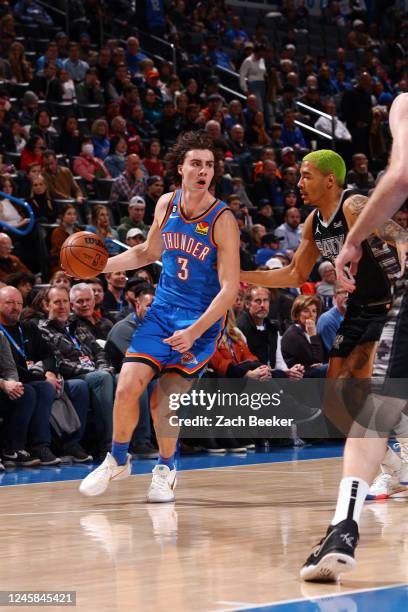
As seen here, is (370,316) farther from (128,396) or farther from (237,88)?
(237,88)

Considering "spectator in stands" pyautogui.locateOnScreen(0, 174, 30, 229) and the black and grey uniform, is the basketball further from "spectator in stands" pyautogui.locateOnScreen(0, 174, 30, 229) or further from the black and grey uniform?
"spectator in stands" pyautogui.locateOnScreen(0, 174, 30, 229)

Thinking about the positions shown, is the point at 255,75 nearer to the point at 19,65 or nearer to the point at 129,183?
the point at 19,65

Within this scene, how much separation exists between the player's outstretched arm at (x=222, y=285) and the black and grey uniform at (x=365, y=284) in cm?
55

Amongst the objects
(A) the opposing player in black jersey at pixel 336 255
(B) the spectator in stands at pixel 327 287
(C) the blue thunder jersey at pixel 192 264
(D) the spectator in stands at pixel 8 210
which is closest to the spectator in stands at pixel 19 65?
(D) the spectator in stands at pixel 8 210

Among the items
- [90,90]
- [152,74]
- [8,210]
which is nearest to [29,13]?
[152,74]

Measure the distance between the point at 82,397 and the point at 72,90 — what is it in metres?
7.58

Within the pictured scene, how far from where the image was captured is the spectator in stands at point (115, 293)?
10914 mm

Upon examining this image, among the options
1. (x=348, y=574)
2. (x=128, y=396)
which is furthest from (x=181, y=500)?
(x=348, y=574)

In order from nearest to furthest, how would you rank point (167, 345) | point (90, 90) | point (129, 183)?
point (167, 345)
point (129, 183)
point (90, 90)

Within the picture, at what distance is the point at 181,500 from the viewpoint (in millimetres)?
6516

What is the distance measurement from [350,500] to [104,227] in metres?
8.51

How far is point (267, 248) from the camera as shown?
46.1 ft

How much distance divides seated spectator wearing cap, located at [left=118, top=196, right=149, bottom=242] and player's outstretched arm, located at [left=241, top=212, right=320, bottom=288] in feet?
20.8

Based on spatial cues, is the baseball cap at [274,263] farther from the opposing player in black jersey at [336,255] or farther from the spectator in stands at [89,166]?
the opposing player in black jersey at [336,255]
